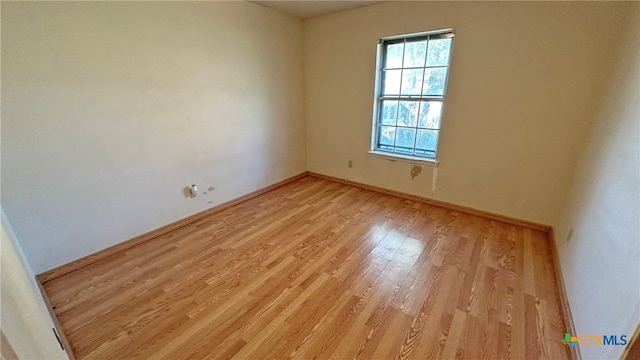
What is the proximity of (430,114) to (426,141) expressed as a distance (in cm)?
33

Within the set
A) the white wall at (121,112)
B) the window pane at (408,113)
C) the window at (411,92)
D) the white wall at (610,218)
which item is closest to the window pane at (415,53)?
the window at (411,92)

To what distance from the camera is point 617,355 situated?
1023 mm

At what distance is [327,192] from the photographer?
3.57 m

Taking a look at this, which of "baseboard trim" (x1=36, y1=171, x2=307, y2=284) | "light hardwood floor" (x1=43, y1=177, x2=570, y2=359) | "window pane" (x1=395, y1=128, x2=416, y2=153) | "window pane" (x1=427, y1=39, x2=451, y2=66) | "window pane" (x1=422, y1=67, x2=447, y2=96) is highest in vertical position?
"window pane" (x1=427, y1=39, x2=451, y2=66)

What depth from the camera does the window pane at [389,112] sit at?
326 centimetres

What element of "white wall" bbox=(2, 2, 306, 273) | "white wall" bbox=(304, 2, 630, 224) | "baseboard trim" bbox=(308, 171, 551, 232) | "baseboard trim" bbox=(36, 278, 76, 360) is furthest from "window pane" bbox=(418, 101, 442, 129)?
"baseboard trim" bbox=(36, 278, 76, 360)

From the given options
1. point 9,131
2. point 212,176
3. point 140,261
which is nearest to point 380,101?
point 212,176

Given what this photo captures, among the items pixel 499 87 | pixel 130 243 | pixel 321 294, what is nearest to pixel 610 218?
pixel 499 87

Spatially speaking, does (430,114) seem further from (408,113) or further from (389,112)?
(389,112)

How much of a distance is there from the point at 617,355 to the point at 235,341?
5.69 ft

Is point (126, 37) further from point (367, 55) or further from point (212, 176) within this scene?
point (367, 55)

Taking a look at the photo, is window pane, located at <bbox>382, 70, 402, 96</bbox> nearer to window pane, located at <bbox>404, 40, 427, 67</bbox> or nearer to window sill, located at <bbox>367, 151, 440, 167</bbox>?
window pane, located at <bbox>404, 40, 427, 67</bbox>

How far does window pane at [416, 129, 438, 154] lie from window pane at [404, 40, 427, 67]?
79 centimetres

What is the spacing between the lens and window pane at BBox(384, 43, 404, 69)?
10.0ft
